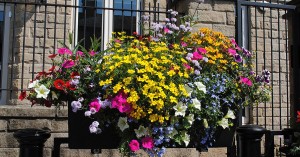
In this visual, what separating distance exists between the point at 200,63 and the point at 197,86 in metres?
0.27

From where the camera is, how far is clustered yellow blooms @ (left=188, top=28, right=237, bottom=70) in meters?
2.94

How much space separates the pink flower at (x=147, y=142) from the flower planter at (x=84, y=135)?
23cm

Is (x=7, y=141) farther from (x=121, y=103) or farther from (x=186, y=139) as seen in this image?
(x=186, y=139)

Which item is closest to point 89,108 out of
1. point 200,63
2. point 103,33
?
point 200,63

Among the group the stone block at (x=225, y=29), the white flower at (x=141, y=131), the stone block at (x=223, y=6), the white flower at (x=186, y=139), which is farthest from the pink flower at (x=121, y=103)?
the stone block at (x=223, y=6)

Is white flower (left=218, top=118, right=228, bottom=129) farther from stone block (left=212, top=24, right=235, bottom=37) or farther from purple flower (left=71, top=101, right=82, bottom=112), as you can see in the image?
stone block (left=212, top=24, right=235, bottom=37)

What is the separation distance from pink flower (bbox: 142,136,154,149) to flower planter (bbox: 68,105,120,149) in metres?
0.23

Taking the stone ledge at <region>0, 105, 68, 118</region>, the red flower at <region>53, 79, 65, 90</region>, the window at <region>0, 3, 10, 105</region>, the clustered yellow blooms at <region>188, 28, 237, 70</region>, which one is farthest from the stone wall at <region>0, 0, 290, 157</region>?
the red flower at <region>53, 79, 65, 90</region>

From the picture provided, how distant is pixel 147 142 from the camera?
2508mm

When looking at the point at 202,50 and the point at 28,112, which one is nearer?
the point at 202,50

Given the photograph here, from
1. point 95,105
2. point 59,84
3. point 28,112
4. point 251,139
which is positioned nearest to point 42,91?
point 59,84

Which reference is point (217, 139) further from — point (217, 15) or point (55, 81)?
point (217, 15)

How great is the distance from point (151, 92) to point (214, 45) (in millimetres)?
775

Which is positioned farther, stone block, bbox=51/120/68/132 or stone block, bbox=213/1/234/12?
stone block, bbox=213/1/234/12
